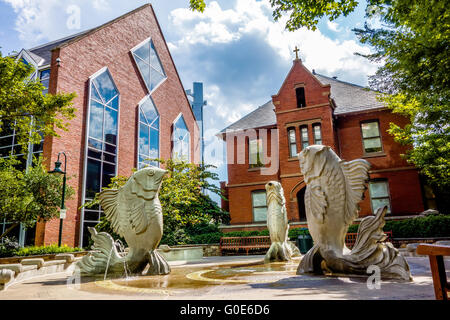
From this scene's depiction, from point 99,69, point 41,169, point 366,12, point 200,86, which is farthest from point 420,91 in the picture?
point 200,86

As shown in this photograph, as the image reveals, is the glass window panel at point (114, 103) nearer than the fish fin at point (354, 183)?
No

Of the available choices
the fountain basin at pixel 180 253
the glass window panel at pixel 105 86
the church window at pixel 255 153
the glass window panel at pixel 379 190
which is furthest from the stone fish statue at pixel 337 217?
the glass window panel at pixel 105 86

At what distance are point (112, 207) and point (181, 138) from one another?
23.4m

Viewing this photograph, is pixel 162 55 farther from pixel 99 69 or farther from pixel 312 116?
pixel 312 116

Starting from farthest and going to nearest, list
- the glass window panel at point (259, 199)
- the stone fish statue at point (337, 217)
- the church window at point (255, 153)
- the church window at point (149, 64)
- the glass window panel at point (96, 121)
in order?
the church window at point (149, 64) < the church window at point (255, 153) < the glass window panel at point (259, 199) < the glass window panel at point (96, 121) < the stone fish statue at point (337, 217)

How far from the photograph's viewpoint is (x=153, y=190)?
20.9 feet

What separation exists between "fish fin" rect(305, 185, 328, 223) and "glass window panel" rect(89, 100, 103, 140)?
56.0 ft

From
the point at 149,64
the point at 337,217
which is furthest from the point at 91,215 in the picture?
the point at 337,217

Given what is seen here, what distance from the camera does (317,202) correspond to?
548 cm

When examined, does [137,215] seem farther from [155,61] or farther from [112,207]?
[155,61]

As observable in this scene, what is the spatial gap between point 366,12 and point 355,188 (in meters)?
6.55

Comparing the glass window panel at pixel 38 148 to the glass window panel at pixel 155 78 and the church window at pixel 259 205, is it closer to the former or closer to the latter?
the glass window panel at pixel 155 78

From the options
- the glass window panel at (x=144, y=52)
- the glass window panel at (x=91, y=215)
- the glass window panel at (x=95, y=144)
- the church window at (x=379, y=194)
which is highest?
the glass window panel at (x=144, y=52)

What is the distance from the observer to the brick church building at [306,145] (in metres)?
19.4
